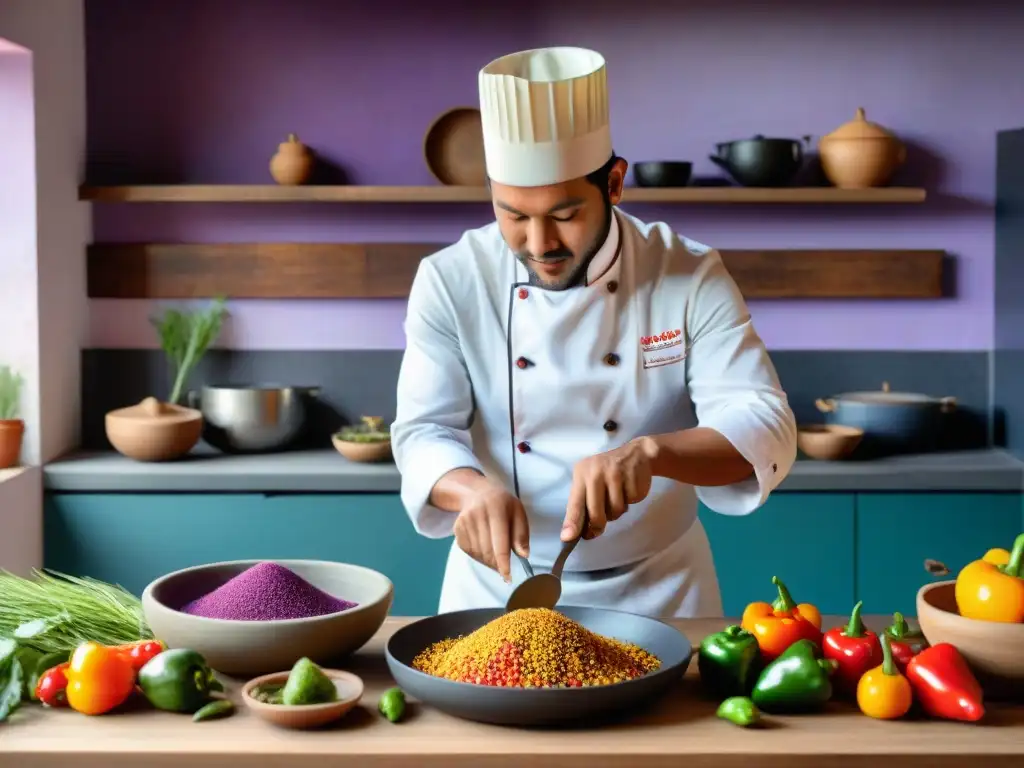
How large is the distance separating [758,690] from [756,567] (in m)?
1.85

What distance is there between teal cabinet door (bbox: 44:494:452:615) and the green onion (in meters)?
1.50

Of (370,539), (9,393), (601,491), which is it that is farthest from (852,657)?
(9,393)

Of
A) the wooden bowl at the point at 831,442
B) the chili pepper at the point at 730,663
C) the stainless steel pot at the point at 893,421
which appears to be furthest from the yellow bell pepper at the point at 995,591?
the stainless steel pot at the point at 893,421

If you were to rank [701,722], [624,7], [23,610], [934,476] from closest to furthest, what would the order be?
[701,722] → [23,610] → [934,476] → [624,7]

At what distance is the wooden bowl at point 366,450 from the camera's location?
3.23 metres

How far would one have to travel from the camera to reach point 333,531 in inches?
125

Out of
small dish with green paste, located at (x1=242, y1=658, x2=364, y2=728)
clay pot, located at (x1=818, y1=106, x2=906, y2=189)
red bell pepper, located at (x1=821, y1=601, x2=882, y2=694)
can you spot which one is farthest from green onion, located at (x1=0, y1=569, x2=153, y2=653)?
clay pot, located at (x1=818, y1=106, x2=906, y2=189)

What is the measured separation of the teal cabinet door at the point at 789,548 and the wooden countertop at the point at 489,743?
1804 mm

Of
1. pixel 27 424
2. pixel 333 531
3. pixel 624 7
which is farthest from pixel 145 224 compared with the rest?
pixel 624 7

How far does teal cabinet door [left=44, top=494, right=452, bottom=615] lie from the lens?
3.17 m

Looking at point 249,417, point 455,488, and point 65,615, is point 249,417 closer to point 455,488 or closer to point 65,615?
point 455,488

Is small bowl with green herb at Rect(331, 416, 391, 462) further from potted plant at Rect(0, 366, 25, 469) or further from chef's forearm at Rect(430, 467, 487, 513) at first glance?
chef's forearm at Rect(430, 467, 487, 513)

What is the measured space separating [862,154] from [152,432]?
6.94ft

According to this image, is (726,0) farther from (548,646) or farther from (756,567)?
(548,646)
